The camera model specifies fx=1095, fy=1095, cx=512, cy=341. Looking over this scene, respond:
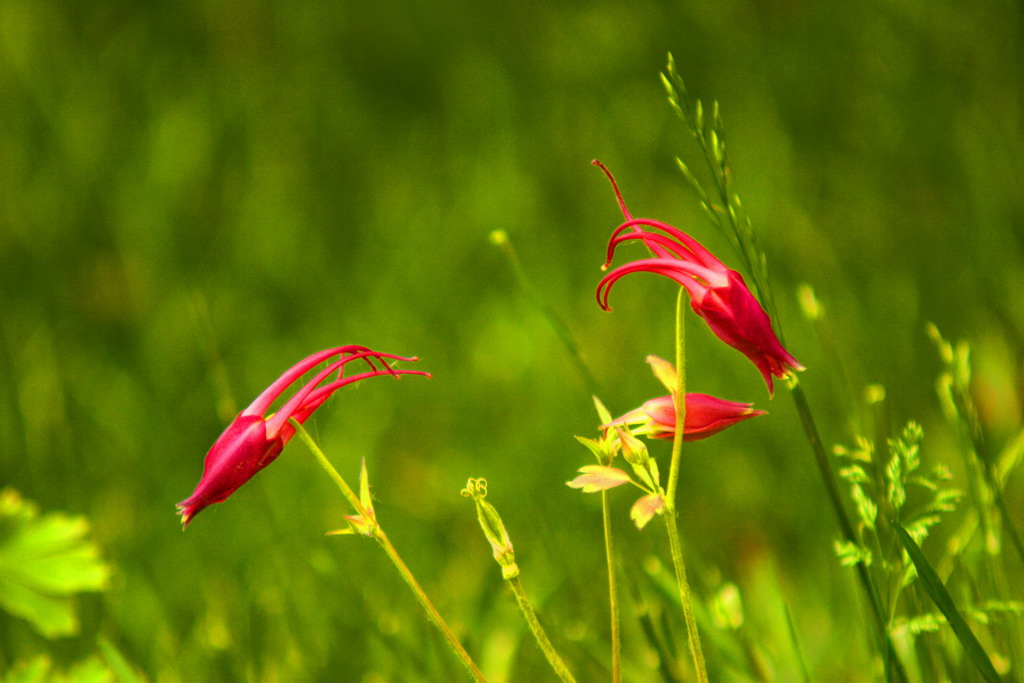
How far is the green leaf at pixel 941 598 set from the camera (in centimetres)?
69

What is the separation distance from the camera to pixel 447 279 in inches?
102

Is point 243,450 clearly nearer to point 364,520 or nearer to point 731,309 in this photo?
point 364,520

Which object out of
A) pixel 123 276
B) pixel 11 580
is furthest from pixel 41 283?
pixel 11 580

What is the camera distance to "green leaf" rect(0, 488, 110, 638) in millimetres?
1133

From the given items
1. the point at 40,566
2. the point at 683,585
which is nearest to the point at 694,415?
the point at 683,585

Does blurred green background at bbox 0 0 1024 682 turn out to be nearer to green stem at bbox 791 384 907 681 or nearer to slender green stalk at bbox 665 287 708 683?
green stem at bbox 791 384 907 681

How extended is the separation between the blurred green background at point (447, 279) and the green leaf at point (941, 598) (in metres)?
0.37

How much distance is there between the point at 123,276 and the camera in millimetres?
2682

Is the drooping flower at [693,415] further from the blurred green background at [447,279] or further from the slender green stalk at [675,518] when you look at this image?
the blurred green background at [447,279]

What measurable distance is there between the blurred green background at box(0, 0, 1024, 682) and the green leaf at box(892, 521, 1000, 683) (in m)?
0.37

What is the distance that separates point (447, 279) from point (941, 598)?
→ 195 cm

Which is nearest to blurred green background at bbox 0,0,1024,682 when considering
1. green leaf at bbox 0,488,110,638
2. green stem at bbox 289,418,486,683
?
green leaf at bbox 0,488,110,638

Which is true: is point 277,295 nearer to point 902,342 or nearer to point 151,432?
point 151,432

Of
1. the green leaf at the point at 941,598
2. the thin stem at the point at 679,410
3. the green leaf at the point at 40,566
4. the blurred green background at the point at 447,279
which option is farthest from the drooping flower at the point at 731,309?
the green leaf at the point at 40,566
